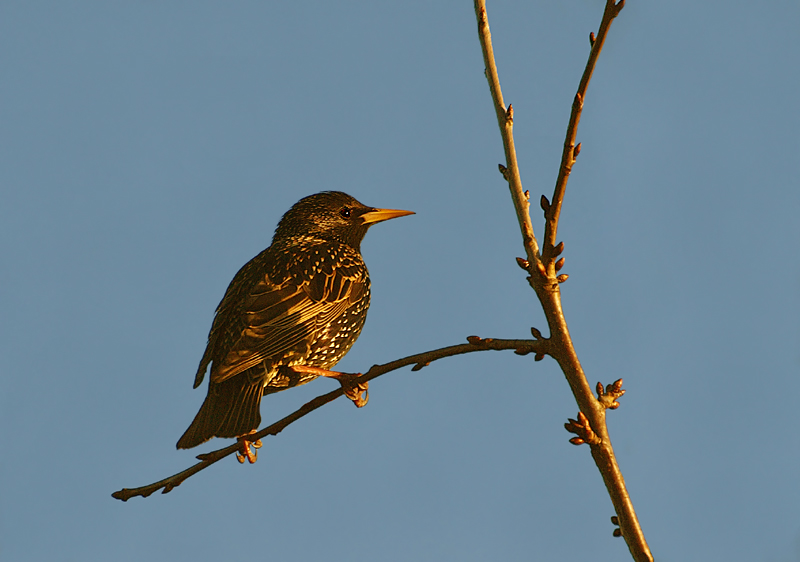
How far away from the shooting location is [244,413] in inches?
195

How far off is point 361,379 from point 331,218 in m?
3.76

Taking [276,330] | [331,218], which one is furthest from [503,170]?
[331,218]

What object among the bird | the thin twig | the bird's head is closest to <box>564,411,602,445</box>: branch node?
the thin twig

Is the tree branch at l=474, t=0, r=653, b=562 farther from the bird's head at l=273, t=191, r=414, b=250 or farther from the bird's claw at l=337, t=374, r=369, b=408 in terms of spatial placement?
the bird's head at l=273, t=191, r=414, b=250

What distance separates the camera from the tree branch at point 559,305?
3078 millimetres

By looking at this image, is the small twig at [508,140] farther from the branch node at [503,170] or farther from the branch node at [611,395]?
the branch node at [611,395]

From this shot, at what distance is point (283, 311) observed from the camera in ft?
17.7

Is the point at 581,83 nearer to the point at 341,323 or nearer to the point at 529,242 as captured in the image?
the point at 529,242

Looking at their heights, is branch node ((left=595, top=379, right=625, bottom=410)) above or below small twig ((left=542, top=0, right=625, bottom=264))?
below

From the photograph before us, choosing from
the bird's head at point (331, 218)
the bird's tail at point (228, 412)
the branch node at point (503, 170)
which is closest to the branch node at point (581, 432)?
the branch node at point (503, 170)

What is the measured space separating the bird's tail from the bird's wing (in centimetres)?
14

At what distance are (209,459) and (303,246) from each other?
102 inches

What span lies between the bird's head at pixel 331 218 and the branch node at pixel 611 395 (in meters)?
3.60

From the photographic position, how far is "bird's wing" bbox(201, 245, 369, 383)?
5.13 metres
